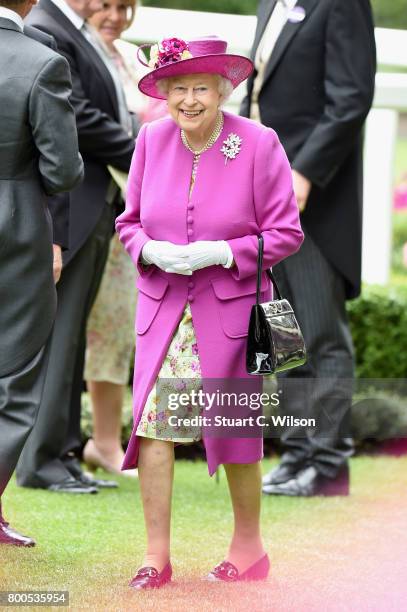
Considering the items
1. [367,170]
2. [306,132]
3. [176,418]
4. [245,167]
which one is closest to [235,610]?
[176,418]

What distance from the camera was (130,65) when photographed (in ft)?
22.0

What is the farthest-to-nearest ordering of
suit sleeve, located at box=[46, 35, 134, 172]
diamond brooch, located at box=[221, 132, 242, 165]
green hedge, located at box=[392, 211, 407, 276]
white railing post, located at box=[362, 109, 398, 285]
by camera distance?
green hedge, located at box=[392, 211, 407, 276] → white railing post, located at box=[362, 109, 398, 285] → suit sleeve, located at box=[46, 35, 134, 172] → diamond brooch, located at box=[221, 132, 242, 165]

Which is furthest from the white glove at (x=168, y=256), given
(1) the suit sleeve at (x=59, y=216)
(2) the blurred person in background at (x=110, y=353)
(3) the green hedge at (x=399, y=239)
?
(3) the green hedge at (x=399, y=239)

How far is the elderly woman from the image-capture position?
4.48 m

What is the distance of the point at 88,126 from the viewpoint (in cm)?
622

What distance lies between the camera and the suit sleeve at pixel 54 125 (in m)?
4.53

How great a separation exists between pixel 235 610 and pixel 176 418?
2.16 feet

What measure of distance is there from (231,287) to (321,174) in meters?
1.94

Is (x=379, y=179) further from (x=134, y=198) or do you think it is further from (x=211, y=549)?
(x=134, y=198)

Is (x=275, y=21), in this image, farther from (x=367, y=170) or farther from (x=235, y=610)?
(x=235, y=610)

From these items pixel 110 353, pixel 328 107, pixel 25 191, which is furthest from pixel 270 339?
pixel 110 353

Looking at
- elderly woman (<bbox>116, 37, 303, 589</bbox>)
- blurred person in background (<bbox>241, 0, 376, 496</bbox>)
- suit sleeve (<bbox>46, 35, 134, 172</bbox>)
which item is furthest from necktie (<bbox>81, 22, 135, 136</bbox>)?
elderly woman (<bbox>116, 37, 303, 589</bbox>)

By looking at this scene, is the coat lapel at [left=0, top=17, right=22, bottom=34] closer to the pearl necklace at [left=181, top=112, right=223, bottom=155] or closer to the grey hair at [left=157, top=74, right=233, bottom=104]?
the grey hair at [left=157, top=74, right=233, bottom=104]

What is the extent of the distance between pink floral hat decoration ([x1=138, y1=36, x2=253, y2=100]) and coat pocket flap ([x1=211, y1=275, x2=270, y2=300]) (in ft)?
2.23
